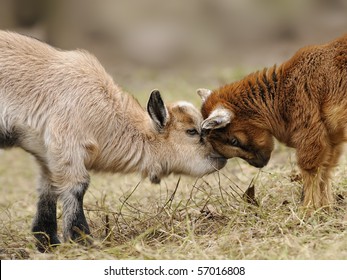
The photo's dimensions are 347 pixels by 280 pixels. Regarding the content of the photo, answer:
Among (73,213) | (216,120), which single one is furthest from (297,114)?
(73,213)

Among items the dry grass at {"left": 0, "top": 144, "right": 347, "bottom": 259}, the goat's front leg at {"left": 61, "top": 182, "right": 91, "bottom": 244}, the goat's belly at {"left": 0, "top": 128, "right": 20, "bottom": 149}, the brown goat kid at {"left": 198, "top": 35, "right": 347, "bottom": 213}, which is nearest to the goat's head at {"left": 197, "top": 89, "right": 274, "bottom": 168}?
the brown goat kid at {"left": 198, "top": 35, "right": 347, "bottom": 213}

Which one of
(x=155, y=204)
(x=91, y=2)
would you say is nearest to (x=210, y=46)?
(x=91, y=2)

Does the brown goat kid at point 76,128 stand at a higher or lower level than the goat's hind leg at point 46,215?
higher

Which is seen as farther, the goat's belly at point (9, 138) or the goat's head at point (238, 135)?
the goat's head at point (238, 135)

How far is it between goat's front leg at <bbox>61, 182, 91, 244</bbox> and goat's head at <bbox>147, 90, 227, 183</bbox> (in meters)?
0.89

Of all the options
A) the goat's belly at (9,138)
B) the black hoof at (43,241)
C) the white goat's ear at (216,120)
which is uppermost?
the white goat's ear at (216,120)

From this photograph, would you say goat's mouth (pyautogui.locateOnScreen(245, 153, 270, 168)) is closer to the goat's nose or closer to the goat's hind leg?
the goat's nose

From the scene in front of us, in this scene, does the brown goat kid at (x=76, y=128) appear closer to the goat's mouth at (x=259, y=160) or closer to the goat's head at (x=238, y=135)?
the goat's head at (x=238, y=135)

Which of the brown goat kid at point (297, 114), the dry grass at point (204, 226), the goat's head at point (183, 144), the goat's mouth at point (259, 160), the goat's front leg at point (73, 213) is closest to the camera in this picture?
the dry grass at point (204, 226)

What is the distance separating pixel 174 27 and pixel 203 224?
12745 millimetres

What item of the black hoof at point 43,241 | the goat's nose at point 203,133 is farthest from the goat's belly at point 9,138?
the goat's nose at point 203,133

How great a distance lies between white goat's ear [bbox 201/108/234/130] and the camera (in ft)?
24.9

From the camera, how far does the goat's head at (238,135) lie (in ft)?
25.6

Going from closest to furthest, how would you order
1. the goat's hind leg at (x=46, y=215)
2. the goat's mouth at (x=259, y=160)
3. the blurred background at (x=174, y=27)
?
the goat's hind leg at (x=46, y=215)
the goat's mouth at (x=259, y=160)
the blurred background at (x=174, y=27)
